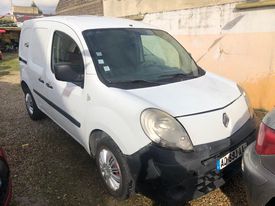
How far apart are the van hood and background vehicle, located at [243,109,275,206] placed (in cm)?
68

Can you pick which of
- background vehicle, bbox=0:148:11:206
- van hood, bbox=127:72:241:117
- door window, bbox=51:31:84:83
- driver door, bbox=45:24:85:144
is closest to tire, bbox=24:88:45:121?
driver door, bbox=45:24:85:144

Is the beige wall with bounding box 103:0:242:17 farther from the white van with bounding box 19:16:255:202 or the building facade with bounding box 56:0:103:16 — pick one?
the white van with bounding box 19:16:255:202

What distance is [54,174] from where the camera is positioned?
3646 millimetres

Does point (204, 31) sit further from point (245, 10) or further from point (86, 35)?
point (86, 35)

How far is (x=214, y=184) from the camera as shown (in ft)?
8.84

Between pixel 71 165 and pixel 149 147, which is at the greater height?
pixel 149 147

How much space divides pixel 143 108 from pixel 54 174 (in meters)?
1.68

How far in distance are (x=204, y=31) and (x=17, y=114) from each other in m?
4.47

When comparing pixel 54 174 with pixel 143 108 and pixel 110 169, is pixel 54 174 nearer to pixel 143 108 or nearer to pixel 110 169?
pixel 110 169

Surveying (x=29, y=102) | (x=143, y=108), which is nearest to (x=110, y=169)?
(x=143, y=108)

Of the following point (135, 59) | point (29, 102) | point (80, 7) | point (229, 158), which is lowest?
point (29, 102)

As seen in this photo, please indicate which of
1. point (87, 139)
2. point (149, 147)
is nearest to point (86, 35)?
point (87, 139)

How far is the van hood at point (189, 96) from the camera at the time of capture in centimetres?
269

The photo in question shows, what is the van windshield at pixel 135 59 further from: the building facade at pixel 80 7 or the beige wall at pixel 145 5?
the building facade at pixel 80 7
